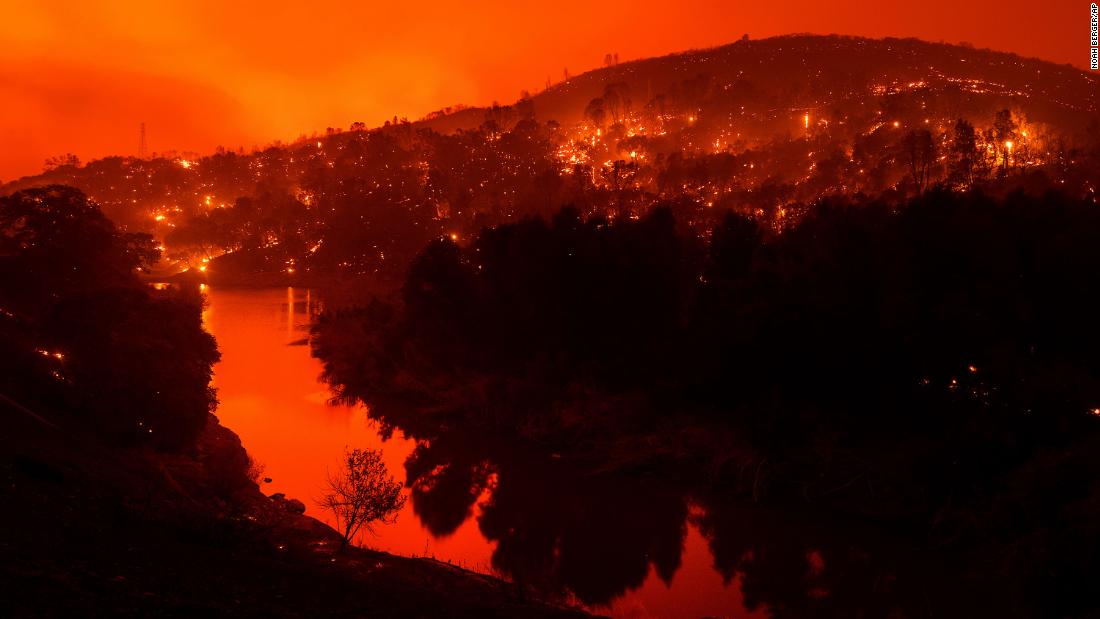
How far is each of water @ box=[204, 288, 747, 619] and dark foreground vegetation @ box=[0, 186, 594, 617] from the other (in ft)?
5.64

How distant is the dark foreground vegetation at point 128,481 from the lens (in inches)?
309

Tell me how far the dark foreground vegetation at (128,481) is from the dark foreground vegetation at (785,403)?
489 cm

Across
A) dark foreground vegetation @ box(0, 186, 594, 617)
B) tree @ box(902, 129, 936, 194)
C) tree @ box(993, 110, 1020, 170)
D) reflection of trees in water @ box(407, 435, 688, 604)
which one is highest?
tree @ box(993, 110, 1020, 170)

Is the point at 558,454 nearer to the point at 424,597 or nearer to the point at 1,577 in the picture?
the point at 424,597

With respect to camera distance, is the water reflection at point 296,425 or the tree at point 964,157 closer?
the water reflection at point 296,425

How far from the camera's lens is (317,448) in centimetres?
2509

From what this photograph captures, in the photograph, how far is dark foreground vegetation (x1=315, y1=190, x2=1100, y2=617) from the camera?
16.0 m

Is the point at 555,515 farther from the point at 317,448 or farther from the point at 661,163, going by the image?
the point at 661,163

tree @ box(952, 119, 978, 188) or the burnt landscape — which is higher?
tree @ box(952, 119, 978, 188)

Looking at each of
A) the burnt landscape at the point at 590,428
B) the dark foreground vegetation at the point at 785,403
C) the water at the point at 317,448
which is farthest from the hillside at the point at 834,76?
the water at the point at 317,448

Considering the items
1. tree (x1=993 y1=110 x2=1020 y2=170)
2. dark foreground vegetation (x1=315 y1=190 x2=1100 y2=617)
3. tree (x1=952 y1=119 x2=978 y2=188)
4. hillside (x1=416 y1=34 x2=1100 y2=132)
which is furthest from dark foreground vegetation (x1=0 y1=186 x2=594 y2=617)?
hillside (x1=416 y1=34 x2=1100 y2=132)

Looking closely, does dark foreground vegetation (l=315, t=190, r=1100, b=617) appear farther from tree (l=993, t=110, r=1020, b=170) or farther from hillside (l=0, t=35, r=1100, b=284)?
tree (l=993, t=110, r=1020, b=170)

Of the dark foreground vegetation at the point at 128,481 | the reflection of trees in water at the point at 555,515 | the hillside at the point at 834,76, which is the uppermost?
the hillside at the point at 834,76

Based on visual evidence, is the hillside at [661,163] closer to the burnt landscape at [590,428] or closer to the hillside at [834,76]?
the hillside at [834,76]
